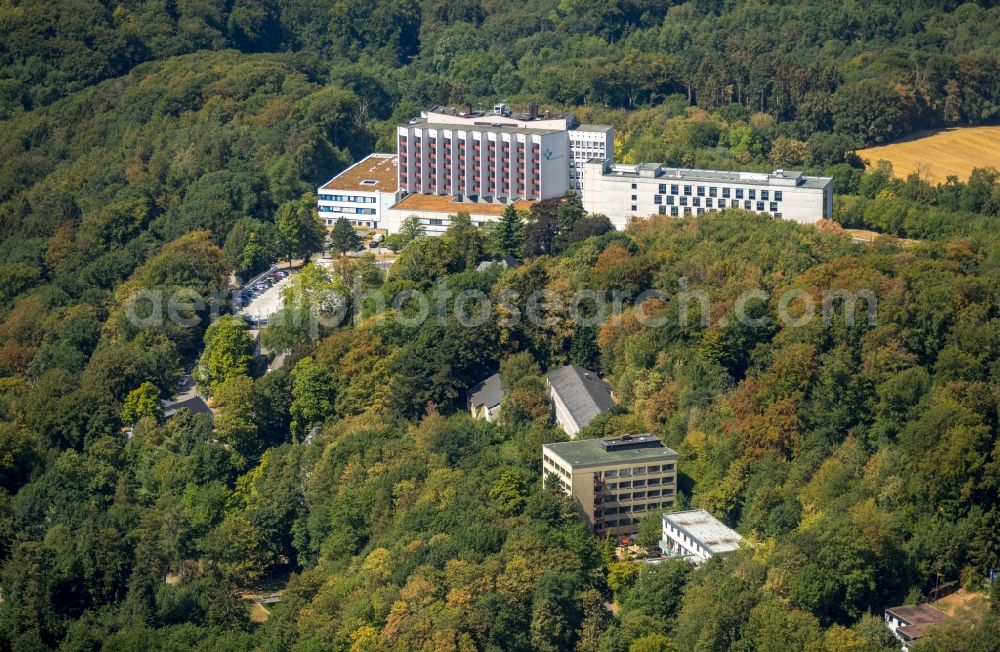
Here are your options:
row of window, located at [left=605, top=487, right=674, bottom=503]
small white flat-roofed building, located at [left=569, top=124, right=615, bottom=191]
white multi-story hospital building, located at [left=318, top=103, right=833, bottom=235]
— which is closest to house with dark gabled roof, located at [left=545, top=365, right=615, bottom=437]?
row of window, located at [left=605, top=487, right=674, bottom=503]

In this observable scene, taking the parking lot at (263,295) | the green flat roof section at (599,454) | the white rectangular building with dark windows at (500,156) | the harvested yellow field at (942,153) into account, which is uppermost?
the white rectangular building with dark windows at (500,156)

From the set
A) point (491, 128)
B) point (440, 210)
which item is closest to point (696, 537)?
point (440, 210)

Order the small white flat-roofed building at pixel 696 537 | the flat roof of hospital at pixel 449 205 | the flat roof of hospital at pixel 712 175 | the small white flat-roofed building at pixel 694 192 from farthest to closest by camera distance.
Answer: the flat roof of hospital at pixel 449 205 < the flat roof of hospital at pixel 712 175 < the small white flat-roofed building at pixel 694 192 < the small white flat-roofed building at pixel 696 537

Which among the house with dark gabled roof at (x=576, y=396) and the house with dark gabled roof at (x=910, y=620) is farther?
the house with dark gabled roof at (x=576, y=396)

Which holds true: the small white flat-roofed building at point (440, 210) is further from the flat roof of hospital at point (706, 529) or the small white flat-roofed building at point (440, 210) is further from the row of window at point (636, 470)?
the flat roof of hospital at point (706, 529)

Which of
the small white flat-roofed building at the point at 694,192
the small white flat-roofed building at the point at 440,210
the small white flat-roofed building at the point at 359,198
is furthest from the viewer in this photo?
the small white flat-roofed building at the point at 359,198

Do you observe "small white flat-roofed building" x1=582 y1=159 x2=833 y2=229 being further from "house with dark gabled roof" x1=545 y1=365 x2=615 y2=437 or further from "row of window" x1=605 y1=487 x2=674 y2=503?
"row of window" x1=605 y1=487 x2=674 y2=503

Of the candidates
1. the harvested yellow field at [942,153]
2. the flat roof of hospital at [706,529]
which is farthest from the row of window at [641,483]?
the harvested yellow field at [942,153]

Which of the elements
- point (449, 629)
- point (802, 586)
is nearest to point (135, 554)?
point (449, 629)
